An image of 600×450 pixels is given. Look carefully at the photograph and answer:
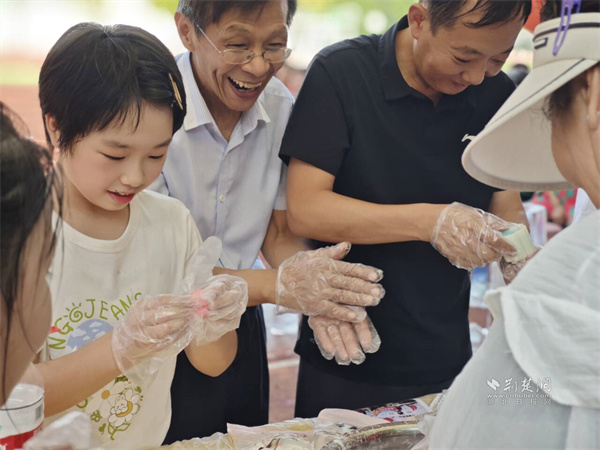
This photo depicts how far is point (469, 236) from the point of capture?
145cm

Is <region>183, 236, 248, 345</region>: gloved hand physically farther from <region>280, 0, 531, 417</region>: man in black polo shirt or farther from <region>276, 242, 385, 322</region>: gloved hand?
<region>280, 0, 531, 417</region>: man in black polo shirt

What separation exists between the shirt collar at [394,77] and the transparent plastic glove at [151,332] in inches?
30.3

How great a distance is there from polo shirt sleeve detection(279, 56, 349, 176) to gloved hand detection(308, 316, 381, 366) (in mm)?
386

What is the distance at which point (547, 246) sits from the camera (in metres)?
0.84

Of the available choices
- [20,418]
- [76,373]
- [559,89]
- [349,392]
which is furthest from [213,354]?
[559,89]

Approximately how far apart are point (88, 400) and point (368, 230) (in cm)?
75

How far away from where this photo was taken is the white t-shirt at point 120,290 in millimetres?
1307

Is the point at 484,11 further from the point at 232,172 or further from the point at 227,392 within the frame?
the point at 227,392

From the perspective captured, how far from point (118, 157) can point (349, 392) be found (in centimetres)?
88

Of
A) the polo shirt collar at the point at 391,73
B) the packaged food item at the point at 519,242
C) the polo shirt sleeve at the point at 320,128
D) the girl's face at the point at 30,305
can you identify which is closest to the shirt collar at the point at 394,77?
the polo shirt collar at the point at 391,73

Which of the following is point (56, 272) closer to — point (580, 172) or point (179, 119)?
point (179, 119)

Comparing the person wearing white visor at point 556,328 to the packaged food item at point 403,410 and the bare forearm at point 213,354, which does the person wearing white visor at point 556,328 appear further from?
the bare forearm at point 213,354

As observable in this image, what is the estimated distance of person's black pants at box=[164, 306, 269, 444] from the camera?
5.26 feet

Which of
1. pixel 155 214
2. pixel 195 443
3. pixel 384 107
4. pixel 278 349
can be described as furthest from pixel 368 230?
pixel 278 349
